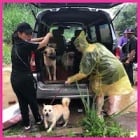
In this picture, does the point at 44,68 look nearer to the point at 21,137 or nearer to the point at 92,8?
the point at 92,8

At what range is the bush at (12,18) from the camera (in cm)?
1812

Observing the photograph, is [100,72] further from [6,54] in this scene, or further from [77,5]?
[6,54]

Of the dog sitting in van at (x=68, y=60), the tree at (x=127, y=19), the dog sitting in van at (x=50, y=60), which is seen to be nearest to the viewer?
the dog sitting in van at (x=50, y=60)

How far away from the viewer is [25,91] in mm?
6668

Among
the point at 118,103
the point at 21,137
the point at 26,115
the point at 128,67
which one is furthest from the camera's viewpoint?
the point at 128,67

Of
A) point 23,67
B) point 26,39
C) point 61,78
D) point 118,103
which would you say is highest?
point 26,39

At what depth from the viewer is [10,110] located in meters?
7.57

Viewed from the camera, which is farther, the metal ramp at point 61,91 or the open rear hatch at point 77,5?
the open rear hatch at point 77,5

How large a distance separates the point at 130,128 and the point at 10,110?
2102mm

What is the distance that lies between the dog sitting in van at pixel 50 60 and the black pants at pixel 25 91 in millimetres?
1547

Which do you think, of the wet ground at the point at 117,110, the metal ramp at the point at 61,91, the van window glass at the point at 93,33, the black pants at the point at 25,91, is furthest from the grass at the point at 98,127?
the van window glass at the point at 93,33

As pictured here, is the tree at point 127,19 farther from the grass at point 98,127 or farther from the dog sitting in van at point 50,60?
the grass at point 98,127

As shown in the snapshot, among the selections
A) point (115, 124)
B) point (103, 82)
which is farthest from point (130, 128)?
point (103, 82)

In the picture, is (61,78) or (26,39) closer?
(26,39)
